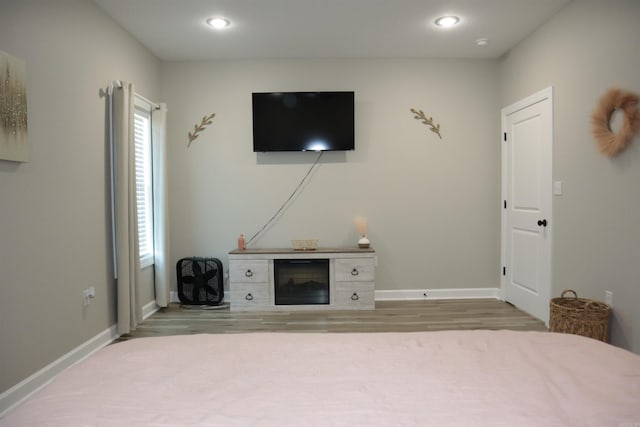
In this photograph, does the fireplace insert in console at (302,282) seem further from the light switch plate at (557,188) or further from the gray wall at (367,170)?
the light switch plate at (557,188)

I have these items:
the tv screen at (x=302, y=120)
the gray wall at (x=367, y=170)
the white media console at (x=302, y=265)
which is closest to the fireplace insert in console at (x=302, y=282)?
the white media console at (x=302, y=265)

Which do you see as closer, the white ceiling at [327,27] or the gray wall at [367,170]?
the white ceiling at [327,27]

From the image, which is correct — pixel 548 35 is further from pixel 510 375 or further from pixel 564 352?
pixel 510 375

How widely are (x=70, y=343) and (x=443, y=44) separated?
439cm

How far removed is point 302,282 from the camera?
416 cm

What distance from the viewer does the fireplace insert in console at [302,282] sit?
413 cm

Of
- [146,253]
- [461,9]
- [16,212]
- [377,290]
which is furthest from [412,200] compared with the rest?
[16,212]

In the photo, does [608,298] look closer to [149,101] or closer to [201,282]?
[201,282]

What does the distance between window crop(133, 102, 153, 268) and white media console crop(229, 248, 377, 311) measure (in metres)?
0.90

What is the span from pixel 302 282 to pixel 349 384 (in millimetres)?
3053

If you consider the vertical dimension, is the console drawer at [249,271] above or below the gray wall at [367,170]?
below

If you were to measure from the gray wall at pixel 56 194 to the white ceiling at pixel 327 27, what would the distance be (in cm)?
53

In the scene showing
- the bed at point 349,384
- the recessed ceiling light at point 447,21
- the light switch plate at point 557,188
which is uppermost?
the recessed ceiling light at point 447,21

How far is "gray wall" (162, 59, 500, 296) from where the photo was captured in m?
4.40
